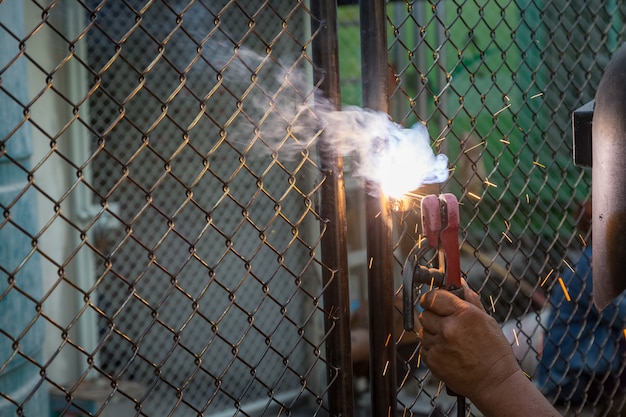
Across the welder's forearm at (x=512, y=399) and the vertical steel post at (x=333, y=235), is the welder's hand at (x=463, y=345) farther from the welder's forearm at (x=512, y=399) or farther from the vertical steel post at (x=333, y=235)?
the vertical steel post at (x=333, y=235)

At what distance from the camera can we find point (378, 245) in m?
2.19

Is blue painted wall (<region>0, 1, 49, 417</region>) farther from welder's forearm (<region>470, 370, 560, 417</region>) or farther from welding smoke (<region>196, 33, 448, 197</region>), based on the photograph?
welder's forearm (<region>470, 370, 560, 417</region>)

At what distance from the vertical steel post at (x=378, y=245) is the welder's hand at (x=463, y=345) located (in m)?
0.36

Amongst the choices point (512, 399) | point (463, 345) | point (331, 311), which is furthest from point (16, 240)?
point (512, 399)

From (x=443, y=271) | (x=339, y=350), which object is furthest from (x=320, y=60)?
(x=339, y=350)

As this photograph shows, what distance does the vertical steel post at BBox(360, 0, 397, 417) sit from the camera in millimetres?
2158

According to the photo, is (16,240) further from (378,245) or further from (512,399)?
(512,399)

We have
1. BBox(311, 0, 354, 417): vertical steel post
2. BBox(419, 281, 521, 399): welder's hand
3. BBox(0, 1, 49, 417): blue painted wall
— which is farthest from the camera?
BBox(0, 1, 49, 417): blue painted wall

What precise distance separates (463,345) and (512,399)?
192 millimetres

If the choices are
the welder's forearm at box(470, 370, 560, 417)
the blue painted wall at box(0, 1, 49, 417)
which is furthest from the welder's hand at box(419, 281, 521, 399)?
the blue painted wall at box(0, 1, 49, 417)

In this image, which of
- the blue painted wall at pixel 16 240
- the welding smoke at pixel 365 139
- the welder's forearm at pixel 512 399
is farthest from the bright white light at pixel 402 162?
the blue painted wall at pixel 16 240

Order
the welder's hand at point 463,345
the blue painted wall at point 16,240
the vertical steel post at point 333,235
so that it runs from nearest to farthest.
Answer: the welder's hand at point 463,345, the vertical steel post at point 333,235, the blue painted wall at point 16,240

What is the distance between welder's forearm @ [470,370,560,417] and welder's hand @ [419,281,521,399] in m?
0.01

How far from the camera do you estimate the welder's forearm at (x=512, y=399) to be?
180cm
